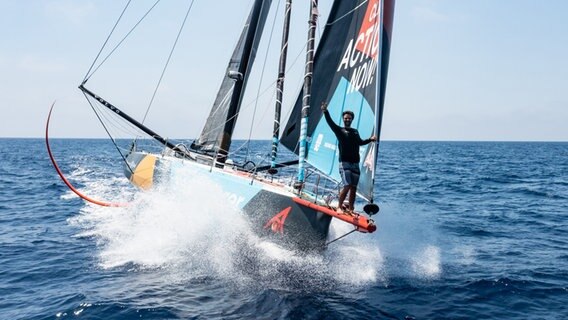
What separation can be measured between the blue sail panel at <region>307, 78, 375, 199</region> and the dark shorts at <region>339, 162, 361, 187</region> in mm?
312

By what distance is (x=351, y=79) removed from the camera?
9.80 metres

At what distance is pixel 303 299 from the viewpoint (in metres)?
7.70

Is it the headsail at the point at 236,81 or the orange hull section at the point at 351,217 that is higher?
the headsail at the point at 236,81

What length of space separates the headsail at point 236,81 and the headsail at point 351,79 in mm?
3315

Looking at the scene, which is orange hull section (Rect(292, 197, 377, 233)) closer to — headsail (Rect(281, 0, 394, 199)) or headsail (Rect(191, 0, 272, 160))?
headsail (Rect(281, 0, 394, 199))

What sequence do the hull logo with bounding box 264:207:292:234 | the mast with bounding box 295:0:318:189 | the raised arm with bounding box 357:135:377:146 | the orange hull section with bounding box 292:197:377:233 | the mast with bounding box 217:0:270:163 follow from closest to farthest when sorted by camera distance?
the orange hull section with bounding box 292:197:377:233
the raised arm with bounding box 357:135:377:146
the hull logo with bounding box 264:207:292:234
the mast with bounding box 295:0:318:189
the mast with bounding box 217:0:270:163

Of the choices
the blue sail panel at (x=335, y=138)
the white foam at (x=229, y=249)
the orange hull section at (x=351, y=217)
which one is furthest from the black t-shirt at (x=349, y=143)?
the white foam at (x=229, y=249)

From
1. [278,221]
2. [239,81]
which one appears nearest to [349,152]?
[278,221]

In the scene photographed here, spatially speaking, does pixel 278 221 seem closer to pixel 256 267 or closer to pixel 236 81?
pixel 256 267

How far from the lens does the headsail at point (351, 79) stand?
8.88m

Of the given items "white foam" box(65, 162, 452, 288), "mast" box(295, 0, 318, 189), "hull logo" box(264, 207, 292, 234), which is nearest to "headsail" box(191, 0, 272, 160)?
"white foam" box(65, 162, 452, 288)

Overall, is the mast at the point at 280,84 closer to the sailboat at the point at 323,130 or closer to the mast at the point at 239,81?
the sailboat at the point at 323,130

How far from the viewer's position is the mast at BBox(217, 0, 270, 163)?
14.5 m

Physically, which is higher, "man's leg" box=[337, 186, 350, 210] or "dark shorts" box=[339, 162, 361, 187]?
"dark shorts" box=[339, 162, 361, 187]
